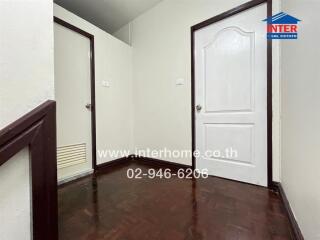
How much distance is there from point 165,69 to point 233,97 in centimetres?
112

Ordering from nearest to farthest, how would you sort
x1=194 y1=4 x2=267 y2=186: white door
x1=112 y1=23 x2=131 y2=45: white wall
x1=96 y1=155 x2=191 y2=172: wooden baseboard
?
1. x1=194 y1=4 x2=267 y2=186: white door
2. x1=96 y1=155 x2=191 y2=172: wooden baseboard
3. x1=112 y1=23 x2=131 y2=45: white wall

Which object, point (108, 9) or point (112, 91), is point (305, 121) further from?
point (108, 9)

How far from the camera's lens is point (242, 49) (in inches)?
75.1

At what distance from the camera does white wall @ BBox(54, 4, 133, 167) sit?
246 centimetres

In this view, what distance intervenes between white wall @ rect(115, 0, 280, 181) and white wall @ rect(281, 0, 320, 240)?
1.17m

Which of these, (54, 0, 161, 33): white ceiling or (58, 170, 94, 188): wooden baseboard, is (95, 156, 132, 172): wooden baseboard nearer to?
(58, 170, 94, 188): wooden baseboard

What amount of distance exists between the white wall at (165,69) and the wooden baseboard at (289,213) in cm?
103

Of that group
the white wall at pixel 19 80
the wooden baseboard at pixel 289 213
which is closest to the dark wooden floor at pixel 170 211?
the wooden baseboard at pixel 289 213

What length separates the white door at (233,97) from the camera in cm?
181

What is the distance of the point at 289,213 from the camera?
4.07 feet

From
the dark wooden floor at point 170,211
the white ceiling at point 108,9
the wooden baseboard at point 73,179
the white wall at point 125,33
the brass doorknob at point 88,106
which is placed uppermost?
the white ceiling at point 108,9

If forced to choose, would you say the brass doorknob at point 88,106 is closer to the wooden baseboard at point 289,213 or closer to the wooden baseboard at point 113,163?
the wooden baseboard at point 113,163

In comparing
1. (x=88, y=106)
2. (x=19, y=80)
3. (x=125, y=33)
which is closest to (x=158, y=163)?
(x=88, y=106)

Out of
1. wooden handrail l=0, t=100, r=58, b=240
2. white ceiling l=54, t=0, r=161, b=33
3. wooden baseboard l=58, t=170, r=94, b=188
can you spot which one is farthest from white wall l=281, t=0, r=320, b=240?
wooden baseboard l=58, t=170, r=94, b=188
